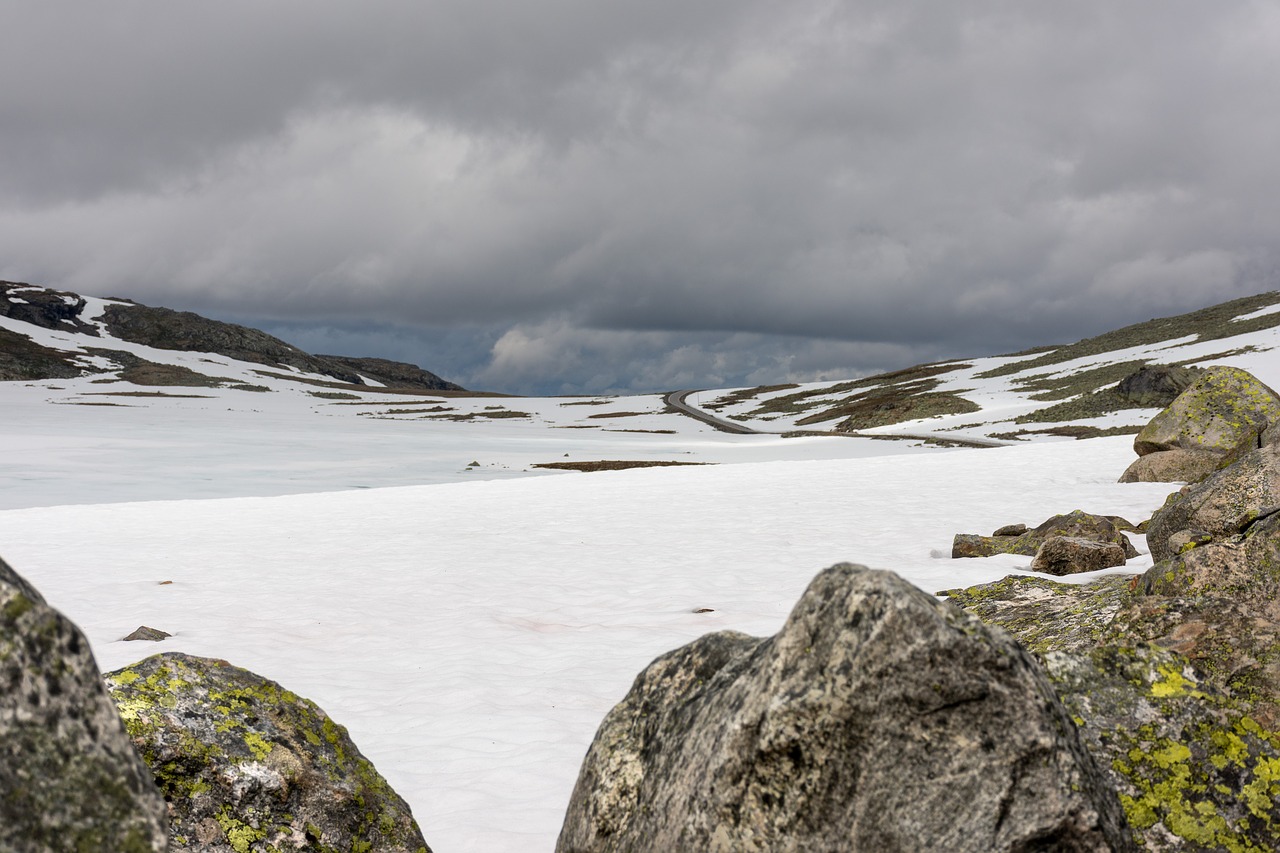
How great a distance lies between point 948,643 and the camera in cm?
315

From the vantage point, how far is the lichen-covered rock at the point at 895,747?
3062 millimetres

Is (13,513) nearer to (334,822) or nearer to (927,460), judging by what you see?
(334,822)

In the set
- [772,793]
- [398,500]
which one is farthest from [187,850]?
[398,500]

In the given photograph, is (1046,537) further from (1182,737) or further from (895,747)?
(895,747)

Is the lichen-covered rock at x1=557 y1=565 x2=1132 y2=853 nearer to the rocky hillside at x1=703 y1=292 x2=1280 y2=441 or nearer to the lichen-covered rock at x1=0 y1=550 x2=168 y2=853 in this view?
the lichen-covered rock at x1=0 y1=550 x2=168 y2=853

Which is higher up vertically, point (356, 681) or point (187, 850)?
point (187, 850)

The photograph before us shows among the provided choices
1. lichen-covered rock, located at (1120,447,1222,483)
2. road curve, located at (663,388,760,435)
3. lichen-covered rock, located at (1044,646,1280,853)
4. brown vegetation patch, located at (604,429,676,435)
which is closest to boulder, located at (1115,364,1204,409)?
road curve, located at (663,388,760,435)

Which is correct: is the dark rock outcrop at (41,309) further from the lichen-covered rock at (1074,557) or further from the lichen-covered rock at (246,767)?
the lichen-covered rock at (246,767)

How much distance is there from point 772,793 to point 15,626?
2.63 m

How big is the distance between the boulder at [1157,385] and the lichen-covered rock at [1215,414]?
48.0m

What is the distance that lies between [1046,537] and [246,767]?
43.1ft

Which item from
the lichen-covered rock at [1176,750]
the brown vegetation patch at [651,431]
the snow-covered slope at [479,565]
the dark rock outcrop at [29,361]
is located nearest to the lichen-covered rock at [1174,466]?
the snow-covered slope at [479,565]

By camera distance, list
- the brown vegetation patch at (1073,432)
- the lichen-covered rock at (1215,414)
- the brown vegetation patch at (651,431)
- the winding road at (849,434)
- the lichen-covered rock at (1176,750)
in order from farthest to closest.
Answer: the brown vegetation patch at (651,431) < the brown vegetation patch at (1073,432) < the winding road at (849,434) < the lichen-covered rock at (1215,414) < the lichen-covered rock at (1176,750)

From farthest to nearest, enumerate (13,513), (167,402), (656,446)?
(167,402)
(656,446)
(13,513)
